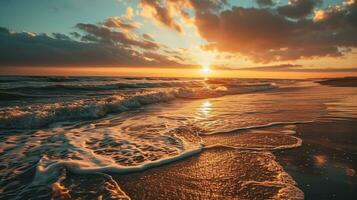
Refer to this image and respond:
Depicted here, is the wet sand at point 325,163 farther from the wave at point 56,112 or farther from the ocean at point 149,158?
the wave at point 56,112

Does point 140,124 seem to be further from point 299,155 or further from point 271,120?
point 299,155

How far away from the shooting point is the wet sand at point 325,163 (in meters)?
4.19

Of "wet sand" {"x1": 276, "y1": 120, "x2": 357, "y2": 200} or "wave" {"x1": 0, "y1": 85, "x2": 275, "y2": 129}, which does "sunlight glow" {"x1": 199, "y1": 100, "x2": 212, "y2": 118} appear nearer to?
"wave" {"x1": 0, "y1": 85, "x2": 275, "y2": 129}

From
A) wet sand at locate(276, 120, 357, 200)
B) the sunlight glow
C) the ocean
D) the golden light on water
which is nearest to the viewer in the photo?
wet sand at locate(276, 120, 357, 200)

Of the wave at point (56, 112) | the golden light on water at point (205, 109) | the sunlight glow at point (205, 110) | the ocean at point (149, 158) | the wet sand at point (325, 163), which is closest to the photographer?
→ the wet sand at point (325, 163)

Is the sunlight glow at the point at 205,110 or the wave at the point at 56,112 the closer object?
the wave at the point at 56,112

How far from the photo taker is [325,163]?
17.6 ft

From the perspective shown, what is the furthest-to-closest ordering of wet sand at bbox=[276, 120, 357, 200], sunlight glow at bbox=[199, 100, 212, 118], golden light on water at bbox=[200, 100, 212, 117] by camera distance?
1. golden light on water at bbox=[200, 100, 212, 117]
2. sunlight glow at bbox=[199, 100, 212, 118]
3. wet sand at bbox=[276, 120, 357, 200]

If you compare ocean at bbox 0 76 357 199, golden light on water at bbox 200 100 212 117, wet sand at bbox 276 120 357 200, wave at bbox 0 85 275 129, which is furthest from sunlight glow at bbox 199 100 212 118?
wet sand at bbox 276 120 357 200

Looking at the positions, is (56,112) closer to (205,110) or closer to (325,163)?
(205,110)

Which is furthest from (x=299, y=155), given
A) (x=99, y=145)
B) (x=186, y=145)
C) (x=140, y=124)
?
(x=140, y=124)

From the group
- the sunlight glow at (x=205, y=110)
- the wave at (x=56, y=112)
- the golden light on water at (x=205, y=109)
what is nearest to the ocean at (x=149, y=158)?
the wave at (x=56, y=112)

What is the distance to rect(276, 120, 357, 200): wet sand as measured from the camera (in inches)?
165

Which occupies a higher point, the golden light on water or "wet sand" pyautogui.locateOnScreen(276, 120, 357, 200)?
"wet sand" pyautogui.locateOnScreen(276, 120, 357, 200)
